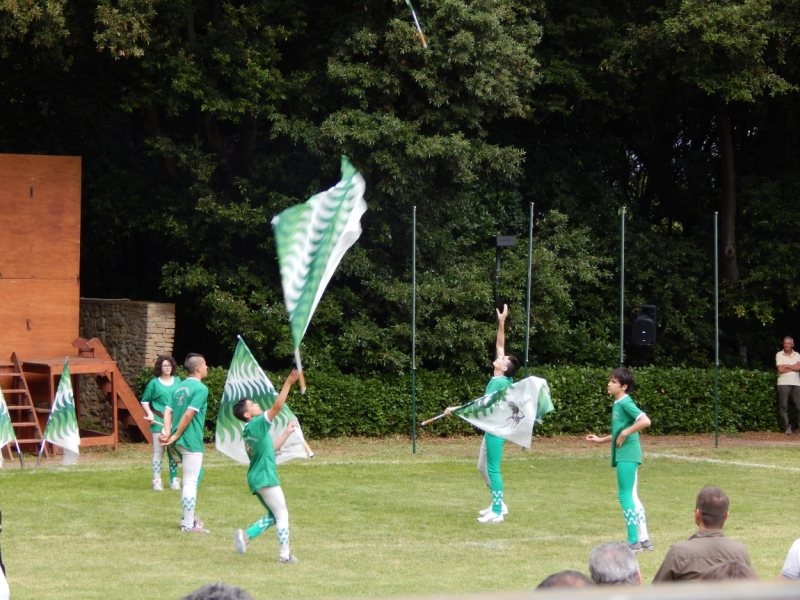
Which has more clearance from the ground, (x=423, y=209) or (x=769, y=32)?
(x=769, y=32)

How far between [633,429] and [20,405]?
13155mm

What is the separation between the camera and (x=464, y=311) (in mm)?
23891

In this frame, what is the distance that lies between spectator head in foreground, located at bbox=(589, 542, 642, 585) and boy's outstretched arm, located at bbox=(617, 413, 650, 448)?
5.75 meters

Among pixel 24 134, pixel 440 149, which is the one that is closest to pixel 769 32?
pixel 440 149

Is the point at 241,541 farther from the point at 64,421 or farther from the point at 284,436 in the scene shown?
the point at 64,421

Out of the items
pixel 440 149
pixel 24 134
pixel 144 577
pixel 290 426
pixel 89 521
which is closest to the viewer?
pixel 144 577

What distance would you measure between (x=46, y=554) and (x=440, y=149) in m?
14.0

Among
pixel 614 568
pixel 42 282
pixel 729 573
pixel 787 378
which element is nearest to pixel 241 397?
pixel 614 568

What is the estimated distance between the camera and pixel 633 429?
34.4 ft

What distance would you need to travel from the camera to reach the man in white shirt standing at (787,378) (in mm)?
24516

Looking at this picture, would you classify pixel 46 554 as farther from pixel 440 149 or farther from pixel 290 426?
pixel 440 149

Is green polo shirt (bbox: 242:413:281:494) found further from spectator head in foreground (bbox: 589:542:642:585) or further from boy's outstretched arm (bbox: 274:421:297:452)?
spectator head in foreground (bbox: 589:542:642:585)

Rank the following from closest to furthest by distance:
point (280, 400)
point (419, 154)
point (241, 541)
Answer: point (280, 400)
point (241, 541)
point (419, 154)

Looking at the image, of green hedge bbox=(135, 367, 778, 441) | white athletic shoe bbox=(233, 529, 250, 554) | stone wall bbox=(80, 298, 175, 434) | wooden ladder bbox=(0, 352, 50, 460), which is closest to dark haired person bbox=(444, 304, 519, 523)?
white athletic shoe bbox=(233, 529, 250, 554)
